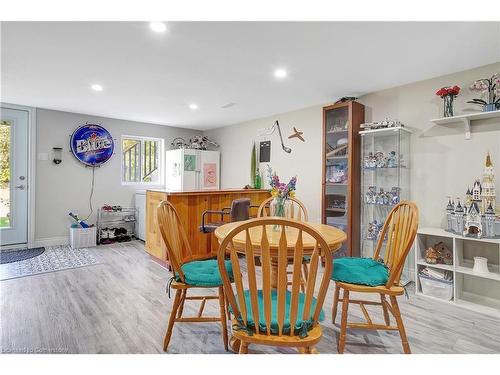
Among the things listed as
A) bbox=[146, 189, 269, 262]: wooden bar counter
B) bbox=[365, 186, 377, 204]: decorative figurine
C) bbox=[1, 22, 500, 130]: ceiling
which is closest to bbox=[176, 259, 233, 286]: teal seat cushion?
bbox=[146, 189, 269, 262]: wooden bar counter

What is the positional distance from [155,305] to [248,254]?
5.55 feet

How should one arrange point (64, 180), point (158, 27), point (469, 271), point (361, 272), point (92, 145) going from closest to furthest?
point (361, 272) < point (158, 27) < point (469, 271) < point (64, 180) < point (92, 145)

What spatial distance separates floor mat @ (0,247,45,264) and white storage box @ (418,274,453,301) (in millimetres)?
4878

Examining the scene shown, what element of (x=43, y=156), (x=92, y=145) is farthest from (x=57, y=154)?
(x=92, y=145)

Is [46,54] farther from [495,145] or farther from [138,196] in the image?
[495,145]

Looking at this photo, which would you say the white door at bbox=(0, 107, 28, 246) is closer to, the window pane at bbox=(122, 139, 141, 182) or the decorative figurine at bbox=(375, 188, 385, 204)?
the window pane at bbox=(122, 139, 141, 182)

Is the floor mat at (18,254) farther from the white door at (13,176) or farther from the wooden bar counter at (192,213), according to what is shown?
the wooden bar counter at (192,213)

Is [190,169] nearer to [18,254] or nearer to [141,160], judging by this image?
[141,160]

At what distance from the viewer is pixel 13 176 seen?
4289 mm

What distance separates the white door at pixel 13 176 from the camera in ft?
13.9

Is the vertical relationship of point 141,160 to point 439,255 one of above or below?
above

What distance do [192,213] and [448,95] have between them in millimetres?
3083

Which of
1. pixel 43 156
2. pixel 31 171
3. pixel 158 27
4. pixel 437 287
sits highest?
pixel 158 27
